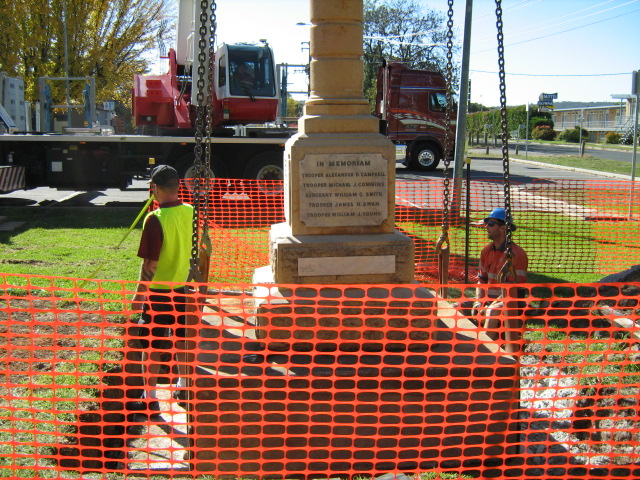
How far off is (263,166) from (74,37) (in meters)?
12.8

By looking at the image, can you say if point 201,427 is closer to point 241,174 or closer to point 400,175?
point 241,174

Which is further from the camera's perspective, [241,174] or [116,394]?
[241,174]

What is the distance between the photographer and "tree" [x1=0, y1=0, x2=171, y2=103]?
2153 centimetres

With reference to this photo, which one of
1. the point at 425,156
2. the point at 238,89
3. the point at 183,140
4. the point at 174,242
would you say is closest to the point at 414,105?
the point at 425,156

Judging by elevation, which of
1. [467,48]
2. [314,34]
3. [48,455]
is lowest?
[48,455]

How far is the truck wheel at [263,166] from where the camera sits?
14.5 metres

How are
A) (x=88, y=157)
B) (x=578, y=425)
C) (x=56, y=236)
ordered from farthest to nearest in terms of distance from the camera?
(x=88, y=157)
(x=56, y=236)
(x=578, y=425)

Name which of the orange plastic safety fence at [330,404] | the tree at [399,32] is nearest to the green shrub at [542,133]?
the tree at [399,32]

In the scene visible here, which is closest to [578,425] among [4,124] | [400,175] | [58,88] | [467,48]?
[467,48]

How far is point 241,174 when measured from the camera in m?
14.6

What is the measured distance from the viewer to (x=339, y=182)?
4.99m

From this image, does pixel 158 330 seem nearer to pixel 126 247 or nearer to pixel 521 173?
pixel 126 247

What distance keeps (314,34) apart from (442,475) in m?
3.26

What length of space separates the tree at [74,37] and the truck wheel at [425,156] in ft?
37.8
